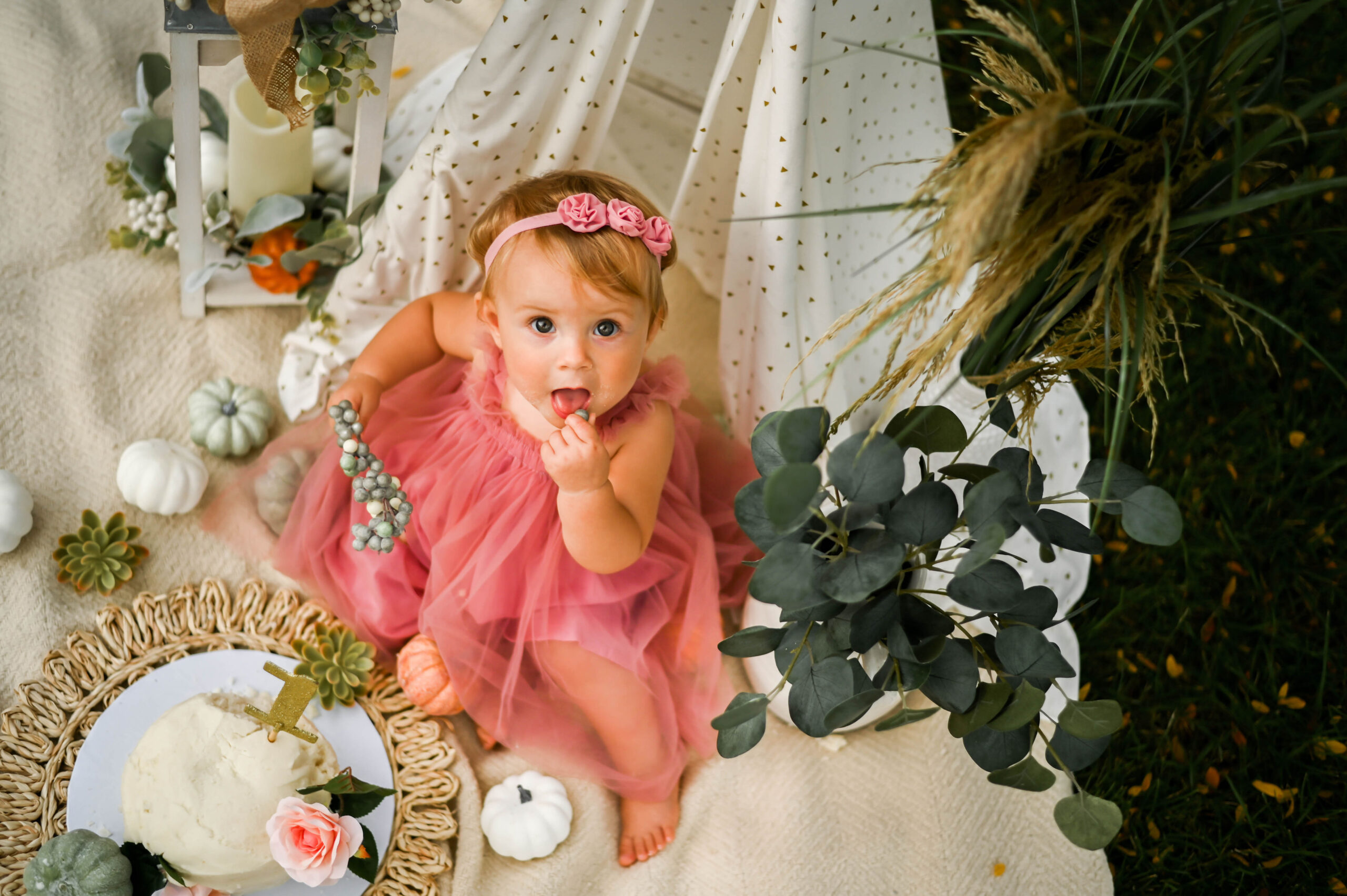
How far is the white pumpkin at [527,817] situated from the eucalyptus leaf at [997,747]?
63cm

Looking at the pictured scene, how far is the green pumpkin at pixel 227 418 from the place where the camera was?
1.58 metres

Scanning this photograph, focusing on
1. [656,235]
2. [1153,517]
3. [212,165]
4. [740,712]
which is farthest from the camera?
[212,165]

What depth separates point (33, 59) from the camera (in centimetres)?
175

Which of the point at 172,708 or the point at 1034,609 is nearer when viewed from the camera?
the point at 1034,609

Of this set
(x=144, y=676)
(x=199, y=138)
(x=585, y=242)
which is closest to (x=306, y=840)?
(x=144, y=676)

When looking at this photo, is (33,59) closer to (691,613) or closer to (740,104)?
(740,104)

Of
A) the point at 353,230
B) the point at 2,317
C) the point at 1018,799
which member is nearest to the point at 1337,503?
the point at 1018,799

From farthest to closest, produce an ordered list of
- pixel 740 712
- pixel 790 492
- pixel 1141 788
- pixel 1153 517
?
pixel 1141 788
pixel 740 712
pixel 1153 517
pixel 790 492

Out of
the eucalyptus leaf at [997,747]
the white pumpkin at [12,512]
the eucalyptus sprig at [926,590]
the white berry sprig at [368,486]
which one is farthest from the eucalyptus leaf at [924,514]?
the white pumpkin at [12,512]

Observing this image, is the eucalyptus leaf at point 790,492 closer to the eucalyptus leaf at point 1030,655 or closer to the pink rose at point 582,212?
the eucalyptus leaf at point 1030,655

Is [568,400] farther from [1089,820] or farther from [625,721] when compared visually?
[1089,820]

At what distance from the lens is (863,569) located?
86 centimetres

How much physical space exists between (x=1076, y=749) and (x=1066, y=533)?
0.21 meters

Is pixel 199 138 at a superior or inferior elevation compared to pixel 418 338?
superior
